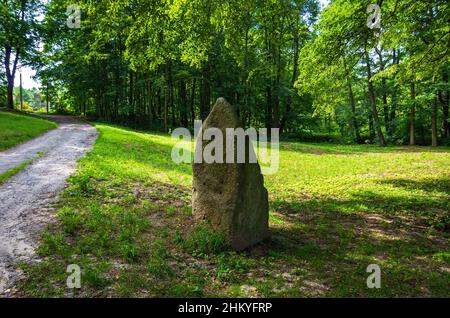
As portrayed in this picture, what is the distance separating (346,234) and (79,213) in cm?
603

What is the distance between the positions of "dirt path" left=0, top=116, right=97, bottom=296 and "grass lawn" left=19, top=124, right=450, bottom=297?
11.5 inches

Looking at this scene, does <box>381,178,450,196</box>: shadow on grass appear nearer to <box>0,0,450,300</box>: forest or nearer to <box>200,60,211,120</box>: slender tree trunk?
<box>0,0,450,300</box>: forest

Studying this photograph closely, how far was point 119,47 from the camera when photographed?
1462 inches

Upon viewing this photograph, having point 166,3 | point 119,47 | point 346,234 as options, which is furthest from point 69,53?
point 346,234

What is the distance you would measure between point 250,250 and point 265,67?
1054 inches

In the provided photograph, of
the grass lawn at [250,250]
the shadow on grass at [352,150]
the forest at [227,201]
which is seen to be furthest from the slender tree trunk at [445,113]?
the grass lawn at [250,250]

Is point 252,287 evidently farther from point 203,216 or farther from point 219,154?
point 219,154

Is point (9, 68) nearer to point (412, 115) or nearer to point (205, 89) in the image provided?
point (205, 89)

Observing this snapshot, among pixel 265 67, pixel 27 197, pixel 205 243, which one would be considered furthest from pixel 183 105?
pixel 205 243

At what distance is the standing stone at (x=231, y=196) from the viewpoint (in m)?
6.38

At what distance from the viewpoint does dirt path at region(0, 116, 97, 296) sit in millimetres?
5633

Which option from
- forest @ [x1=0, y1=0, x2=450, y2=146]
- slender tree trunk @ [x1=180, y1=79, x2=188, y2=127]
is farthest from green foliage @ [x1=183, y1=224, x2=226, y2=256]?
slender tree trunk @ [x1=180, y1=79, x2=188, y2=127]
